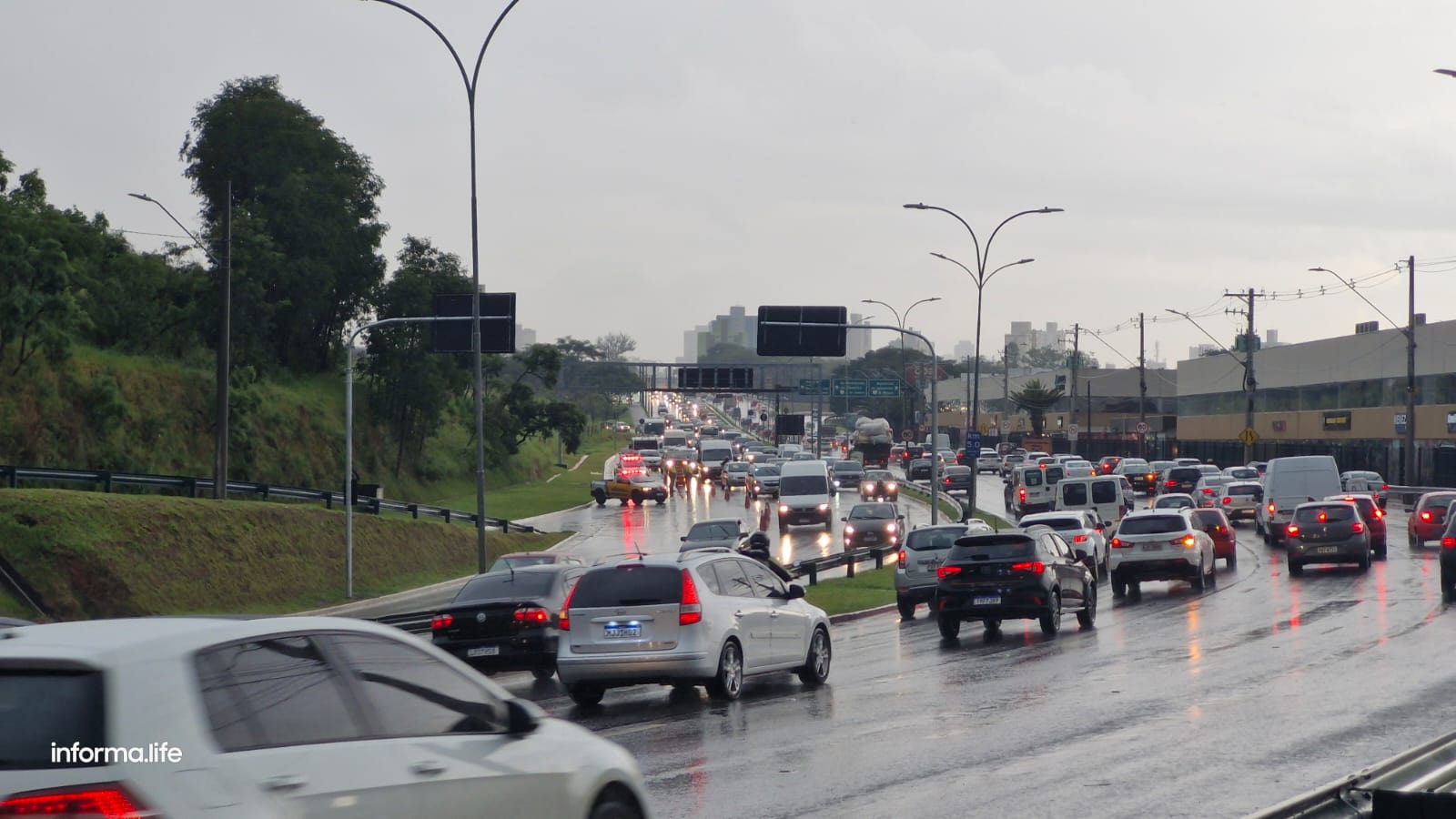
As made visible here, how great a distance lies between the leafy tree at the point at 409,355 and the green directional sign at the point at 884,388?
128 feet

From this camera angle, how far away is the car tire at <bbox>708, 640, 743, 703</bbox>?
55.0 ft

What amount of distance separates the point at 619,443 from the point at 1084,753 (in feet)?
576

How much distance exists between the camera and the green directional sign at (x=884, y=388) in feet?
354

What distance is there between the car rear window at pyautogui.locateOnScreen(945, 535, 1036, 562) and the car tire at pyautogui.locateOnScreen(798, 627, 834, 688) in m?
5.96

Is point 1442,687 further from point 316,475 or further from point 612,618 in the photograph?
point 316,475

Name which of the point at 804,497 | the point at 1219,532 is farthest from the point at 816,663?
the point at 804,497

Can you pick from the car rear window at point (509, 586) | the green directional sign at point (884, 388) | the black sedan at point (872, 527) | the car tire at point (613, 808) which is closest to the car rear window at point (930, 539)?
the car rear window at point (509, 586)

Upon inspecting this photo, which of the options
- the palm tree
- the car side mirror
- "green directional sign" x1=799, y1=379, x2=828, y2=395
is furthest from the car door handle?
the palm tree

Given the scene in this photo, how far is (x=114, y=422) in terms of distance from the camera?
49188 millimetres

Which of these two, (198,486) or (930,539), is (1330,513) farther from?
(198,486)

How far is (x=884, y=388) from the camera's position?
110 metres

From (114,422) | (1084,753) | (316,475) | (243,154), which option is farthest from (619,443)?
(1084,753)

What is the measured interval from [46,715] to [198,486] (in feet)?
129

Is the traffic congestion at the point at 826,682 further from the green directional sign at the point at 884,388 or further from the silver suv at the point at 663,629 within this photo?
the green directional sign at the point at 884,388
